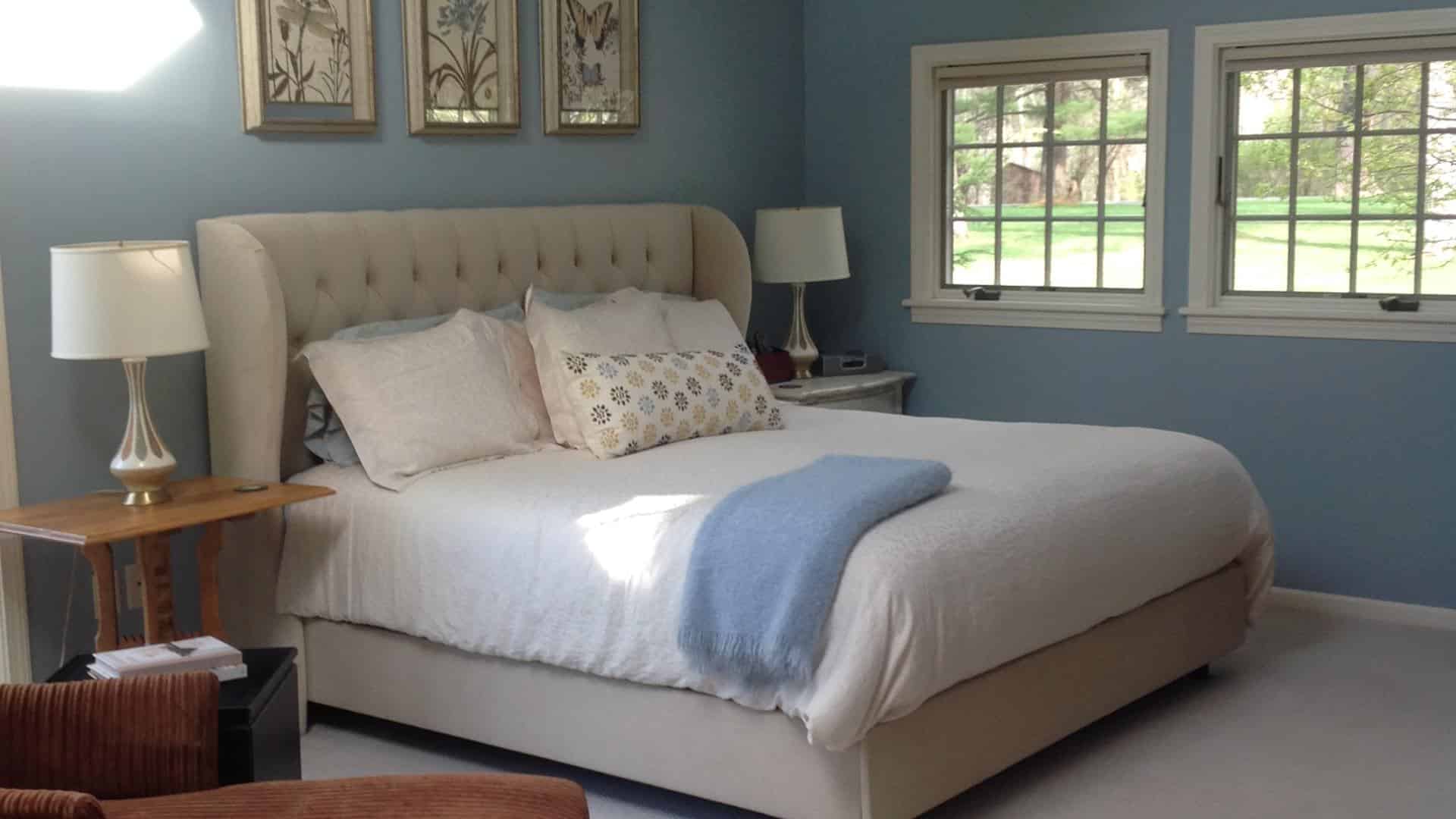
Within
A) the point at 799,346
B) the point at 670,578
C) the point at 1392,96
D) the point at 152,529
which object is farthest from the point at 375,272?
the point at 1392,96

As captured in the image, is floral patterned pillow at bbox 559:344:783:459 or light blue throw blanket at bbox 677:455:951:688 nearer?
light blue throw blanket at bbox 677:455:951:688

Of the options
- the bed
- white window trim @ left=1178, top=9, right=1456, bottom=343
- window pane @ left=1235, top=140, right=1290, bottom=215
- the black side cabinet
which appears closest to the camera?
the black side cabinet

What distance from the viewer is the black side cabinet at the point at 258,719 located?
110 inches

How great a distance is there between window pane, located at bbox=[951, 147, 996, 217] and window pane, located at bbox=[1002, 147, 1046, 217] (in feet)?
0.16

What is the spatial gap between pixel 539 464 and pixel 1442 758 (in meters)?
2.25

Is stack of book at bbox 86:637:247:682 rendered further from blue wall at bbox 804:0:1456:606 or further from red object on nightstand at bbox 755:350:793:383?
blue wall at bbox 804:0:1456:606

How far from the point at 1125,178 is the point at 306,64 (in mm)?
2733

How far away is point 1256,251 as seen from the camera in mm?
5098

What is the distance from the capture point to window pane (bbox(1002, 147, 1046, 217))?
5.54 metres

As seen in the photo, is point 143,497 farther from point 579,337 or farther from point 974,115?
point 974,115

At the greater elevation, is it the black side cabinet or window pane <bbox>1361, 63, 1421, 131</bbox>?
window pane <bbox>1361, 63, 1421, 131</bbox>

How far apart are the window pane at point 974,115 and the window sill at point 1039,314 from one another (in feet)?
1.96

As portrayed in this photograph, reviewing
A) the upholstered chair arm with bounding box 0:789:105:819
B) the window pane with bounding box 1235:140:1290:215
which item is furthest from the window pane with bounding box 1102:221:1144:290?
the upholstered chair arm with bounding box 0:789:105:819

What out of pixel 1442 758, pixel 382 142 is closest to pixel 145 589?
pixel 382 142
